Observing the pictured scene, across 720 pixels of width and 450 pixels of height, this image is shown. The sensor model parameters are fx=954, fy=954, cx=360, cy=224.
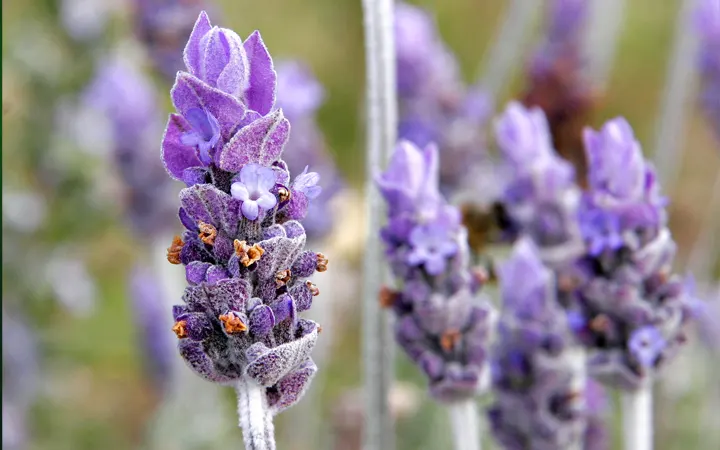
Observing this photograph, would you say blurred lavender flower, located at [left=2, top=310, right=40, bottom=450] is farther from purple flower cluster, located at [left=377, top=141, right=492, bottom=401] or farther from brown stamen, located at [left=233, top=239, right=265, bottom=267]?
brown stamen, located at [left=233, top=239, right=265, bottom=267]

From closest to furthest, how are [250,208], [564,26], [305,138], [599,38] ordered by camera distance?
[250,208], [305,138], [564,26], [599,38]

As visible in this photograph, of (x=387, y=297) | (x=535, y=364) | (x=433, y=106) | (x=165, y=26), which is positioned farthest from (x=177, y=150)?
(x=433, y=106)

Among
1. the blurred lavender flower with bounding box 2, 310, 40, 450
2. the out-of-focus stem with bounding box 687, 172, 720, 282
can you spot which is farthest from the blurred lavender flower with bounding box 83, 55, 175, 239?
the out-of-focus stem with bounding box 687, 172, 720, 282

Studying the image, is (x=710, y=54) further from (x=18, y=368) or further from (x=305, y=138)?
(x=18, y=368)

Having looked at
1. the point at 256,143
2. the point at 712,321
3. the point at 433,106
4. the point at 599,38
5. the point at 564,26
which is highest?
the point at 599,38

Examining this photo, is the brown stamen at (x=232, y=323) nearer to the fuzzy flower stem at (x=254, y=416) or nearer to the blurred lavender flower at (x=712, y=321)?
the fuzzy flower stem at (x=254, y=416)

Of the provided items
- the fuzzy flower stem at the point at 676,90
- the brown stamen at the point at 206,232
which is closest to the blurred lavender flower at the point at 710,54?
the fuzzy flower stem at the point at 676,90

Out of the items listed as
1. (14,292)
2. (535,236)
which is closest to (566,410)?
(535,236)

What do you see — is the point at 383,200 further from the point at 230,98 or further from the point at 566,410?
the point at 230,98
